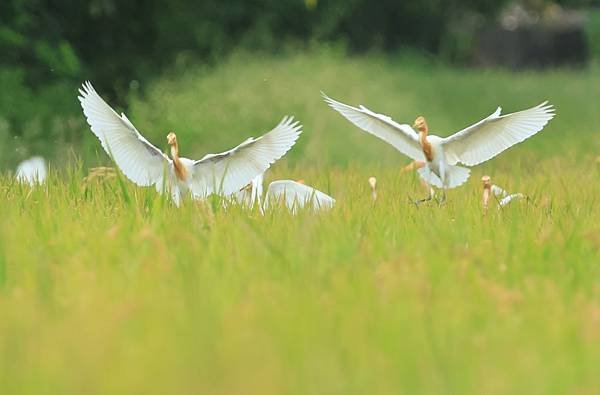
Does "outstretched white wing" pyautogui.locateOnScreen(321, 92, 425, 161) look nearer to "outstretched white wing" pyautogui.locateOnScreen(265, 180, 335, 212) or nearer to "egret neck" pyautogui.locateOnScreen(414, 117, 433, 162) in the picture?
"egret neck" pyautogui.locateOnScreen(414, 117, 433, 162)

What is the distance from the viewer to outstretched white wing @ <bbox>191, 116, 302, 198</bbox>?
4.72 m

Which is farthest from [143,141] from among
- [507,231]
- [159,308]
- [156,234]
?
[159,308]

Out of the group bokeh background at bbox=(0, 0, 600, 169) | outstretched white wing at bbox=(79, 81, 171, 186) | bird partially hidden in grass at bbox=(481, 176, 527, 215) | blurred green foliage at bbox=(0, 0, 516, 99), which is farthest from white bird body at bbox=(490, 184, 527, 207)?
blurred green foliage at bbox=(0, 0, 516, 99)

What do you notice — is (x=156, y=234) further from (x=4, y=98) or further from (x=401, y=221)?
(x=4, y=98)

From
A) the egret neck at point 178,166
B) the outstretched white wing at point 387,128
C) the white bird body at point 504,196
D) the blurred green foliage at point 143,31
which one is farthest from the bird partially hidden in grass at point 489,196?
the blurred green foliage at point 143,31

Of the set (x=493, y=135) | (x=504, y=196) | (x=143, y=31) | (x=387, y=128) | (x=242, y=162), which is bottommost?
(x=504, y=196)

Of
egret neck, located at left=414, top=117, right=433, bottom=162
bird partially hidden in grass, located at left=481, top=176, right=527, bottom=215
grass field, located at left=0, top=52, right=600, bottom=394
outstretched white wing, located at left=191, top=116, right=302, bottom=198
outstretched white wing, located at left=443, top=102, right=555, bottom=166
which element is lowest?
grass field, located at left=0, top=52, right=600, bottom=394

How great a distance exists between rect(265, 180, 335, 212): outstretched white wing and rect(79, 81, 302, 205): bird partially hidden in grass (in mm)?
100

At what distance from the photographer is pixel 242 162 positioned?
15.8 feet

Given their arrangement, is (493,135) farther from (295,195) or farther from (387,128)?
(295,195)

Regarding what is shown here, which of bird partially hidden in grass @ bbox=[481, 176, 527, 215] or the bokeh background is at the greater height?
the bokeh background

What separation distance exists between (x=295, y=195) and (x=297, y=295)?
5.85ft

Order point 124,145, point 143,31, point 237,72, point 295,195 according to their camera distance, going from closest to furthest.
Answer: point 295,195, point 124,145, point 143,31, point 237,72

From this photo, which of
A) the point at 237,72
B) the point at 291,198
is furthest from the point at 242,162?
the point at 237,72
